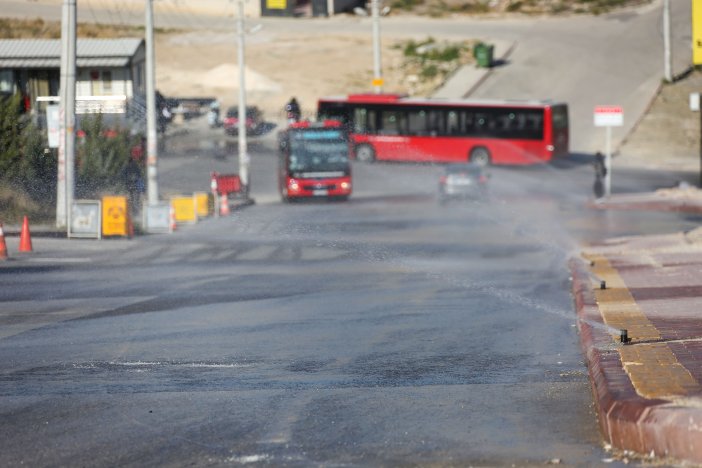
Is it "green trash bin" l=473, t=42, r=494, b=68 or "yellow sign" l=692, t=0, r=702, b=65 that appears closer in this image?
"yellow sign" l=692, t=0, r=702, b=65

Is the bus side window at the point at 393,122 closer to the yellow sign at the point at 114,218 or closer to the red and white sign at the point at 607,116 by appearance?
the red and white sign at the point at 607,116

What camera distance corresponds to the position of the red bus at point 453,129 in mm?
57625

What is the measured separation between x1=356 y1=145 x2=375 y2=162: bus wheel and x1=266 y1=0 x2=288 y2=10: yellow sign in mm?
29415

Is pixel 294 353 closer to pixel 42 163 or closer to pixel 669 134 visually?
pixel 42 163

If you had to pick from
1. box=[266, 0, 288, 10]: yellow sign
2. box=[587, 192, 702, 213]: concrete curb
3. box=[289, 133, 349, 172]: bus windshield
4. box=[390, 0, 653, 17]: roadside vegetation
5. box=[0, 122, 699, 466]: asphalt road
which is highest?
box=[390, 0, 653, 17]: roadside vegetation

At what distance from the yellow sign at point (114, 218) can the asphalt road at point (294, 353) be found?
23.5 inches

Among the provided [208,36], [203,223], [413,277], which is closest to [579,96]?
[208,36]

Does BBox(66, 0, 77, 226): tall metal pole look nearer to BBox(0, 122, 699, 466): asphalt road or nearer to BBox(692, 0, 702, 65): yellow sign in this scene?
BBox(0, 122, 699, 466): asphalt road

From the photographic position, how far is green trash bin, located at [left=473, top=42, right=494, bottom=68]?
256 ft

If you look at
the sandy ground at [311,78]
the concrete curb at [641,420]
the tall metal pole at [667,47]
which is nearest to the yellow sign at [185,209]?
the concrete curb at [641,420]

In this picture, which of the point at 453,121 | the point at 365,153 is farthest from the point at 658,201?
the point at 365,153

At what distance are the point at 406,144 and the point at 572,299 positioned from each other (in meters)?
39.7

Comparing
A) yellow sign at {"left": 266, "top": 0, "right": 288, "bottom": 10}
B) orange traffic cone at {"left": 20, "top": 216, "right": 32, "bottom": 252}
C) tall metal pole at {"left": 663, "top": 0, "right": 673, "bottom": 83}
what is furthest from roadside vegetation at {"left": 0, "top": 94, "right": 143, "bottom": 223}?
yellow sign at {"left": 266, "top": 0, "right": 288, "bottom": 10}

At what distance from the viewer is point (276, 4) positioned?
286ft
